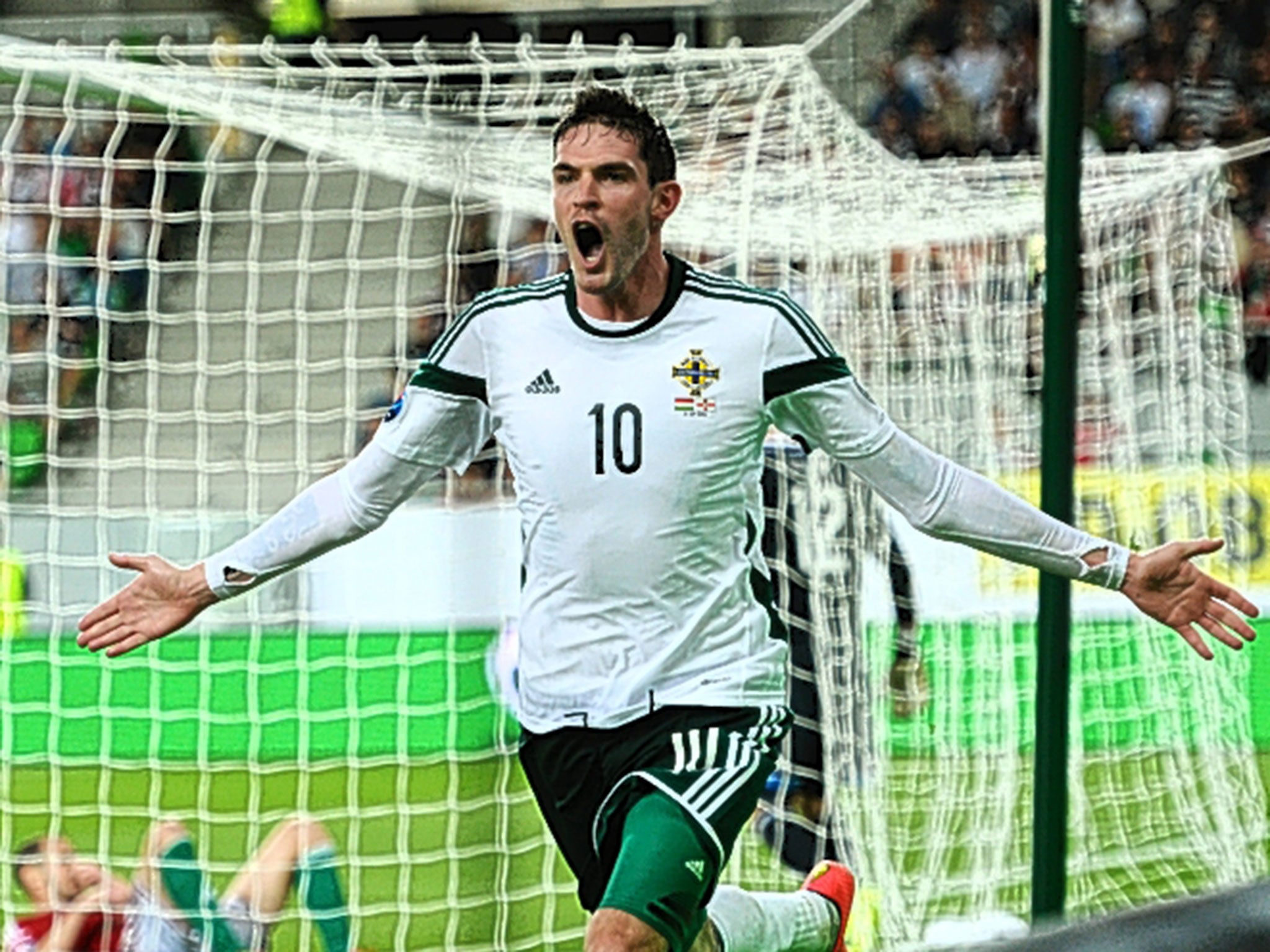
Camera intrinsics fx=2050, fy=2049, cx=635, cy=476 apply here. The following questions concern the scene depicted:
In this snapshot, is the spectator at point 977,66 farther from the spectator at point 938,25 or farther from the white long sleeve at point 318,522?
the white long sleeve at point 318,522

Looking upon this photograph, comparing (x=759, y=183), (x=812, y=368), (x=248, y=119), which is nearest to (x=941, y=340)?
(x=759, y=183)

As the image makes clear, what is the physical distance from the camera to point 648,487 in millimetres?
3707

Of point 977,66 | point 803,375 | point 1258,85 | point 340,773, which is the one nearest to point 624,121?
point 803,375

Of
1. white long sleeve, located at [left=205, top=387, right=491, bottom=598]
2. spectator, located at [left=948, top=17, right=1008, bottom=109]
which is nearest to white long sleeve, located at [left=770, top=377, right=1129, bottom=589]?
white long sleeve, located at [left=205, top=387, right=491, bottom=598]

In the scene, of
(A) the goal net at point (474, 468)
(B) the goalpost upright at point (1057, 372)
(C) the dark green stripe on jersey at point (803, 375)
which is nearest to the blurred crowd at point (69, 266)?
(A) the goal net at point (474, 468)

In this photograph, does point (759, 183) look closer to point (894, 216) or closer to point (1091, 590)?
point (894, 216)

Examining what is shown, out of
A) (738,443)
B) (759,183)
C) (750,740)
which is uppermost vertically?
A: (759,183)

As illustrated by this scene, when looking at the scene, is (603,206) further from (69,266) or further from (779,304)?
(69,266)

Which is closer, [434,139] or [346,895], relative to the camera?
[434,139]

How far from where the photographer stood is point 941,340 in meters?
7.02

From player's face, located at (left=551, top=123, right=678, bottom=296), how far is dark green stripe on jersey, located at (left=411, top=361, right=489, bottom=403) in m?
0.30

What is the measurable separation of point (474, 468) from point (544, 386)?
3.14m

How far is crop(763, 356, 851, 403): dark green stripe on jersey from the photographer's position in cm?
376

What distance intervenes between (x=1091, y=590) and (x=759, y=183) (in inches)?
117
